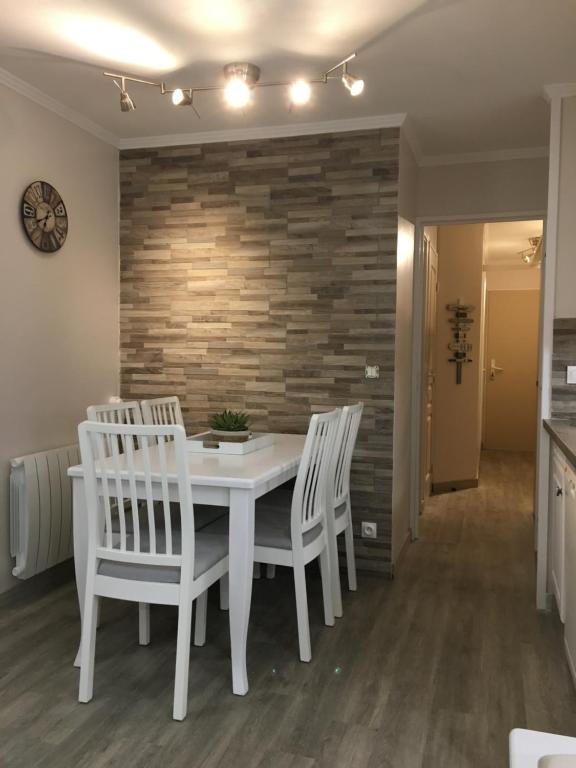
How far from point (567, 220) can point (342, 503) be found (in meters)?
1.82

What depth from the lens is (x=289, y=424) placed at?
3992 millimetres

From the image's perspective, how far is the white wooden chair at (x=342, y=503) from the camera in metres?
3.19

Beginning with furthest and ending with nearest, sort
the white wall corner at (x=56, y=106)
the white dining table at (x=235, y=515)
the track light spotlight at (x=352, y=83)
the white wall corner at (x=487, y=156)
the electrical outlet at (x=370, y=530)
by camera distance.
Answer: the white wall corner at (x=487, y=156) < the electrical outlet at (x=370, y=530) < the white wall corner at (x=56, y=106) < the track light spotlight at (x=352, y=83) < the white dining table at (x=235, y=515)

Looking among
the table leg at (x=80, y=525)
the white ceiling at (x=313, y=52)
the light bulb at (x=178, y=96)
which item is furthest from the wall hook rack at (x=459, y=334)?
the table leg at (x=80, y=525)

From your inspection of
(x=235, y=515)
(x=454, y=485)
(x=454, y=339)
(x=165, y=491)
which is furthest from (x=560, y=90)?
(x=454, y=485)

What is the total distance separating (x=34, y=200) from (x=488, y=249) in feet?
19.9

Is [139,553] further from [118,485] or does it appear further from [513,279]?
[513,279]

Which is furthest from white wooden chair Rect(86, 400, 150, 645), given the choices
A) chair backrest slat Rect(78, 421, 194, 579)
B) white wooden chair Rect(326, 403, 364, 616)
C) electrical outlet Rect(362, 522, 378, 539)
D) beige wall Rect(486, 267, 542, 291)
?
beige wall Rect(486, 267, 542, 291)

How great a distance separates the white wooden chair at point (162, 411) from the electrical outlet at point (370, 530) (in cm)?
122

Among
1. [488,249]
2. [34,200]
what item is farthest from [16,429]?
[488,249]

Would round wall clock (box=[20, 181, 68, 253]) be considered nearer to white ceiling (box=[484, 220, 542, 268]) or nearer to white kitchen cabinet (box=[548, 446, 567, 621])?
white kitchen cabinet (box=[548, 446, 567, 621])

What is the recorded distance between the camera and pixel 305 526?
281 cm

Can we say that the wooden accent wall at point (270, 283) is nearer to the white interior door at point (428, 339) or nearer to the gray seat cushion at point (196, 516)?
the gray seat cushion at point (196, 516)

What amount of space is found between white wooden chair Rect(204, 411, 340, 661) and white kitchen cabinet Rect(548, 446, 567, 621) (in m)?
1.01
